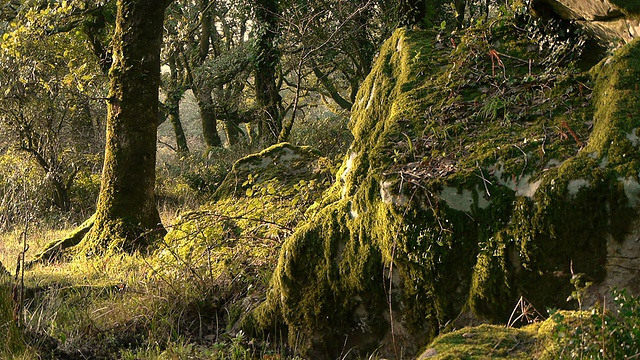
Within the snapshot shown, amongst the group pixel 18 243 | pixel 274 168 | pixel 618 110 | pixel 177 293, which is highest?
pixel 618 110

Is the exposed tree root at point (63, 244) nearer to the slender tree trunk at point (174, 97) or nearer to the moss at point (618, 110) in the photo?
the moss at point (618, 110)

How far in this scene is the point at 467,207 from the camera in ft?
12.6

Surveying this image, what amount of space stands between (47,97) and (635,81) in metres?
11.9

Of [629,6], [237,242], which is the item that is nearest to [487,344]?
[629,6]

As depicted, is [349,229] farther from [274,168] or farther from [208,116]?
[208,116]

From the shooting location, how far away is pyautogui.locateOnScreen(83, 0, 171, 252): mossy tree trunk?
8.20m

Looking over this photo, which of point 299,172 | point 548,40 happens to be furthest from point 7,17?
point 548,40

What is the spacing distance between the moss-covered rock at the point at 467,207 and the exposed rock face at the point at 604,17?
285 mm

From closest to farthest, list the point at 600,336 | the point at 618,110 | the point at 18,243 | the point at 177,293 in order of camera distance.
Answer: the point at 600,336
the point at 618,110
the point at 177,293
the point at 18,243

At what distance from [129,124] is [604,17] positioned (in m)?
5.99

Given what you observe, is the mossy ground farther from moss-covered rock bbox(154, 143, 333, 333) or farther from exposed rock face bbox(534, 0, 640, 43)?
→ exposed rock face bbox(534, 0, 640, 43)

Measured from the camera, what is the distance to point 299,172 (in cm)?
795

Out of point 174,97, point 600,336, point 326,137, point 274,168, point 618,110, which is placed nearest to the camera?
point 600,336

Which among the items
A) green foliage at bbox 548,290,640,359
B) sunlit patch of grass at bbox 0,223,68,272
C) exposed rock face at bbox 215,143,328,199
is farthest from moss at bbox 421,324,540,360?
sunlit patch of grass at bbox 0,223,68,272
